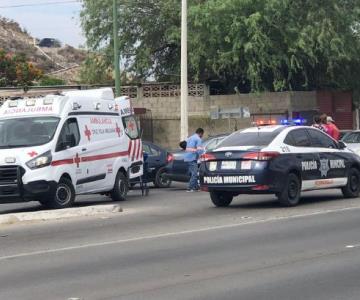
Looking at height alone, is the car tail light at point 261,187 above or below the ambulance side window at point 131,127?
below

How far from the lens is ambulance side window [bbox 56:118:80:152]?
16.5 m

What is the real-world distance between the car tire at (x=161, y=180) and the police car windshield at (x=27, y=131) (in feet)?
21.6

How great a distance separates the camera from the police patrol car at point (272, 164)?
599 inches

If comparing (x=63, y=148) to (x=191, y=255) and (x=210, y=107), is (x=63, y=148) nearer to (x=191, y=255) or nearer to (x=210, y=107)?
(x=191, y=255)

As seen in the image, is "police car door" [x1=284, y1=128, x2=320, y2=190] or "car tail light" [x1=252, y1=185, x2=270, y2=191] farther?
"police car door" [x1=284, y1=128, x2=320, y2=190]

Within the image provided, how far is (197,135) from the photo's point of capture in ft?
68.9

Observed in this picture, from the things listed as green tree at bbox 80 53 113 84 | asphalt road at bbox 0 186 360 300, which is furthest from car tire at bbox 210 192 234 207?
green tree at bbox 80 53 113 84

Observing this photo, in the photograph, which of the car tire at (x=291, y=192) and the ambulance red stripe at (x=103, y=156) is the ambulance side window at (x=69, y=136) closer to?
the ambulance red stripe at (x=103, y=156)

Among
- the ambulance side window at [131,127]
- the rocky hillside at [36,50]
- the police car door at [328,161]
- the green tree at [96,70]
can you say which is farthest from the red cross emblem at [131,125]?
the rocky hillside at [36,50]

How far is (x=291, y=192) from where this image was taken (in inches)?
617

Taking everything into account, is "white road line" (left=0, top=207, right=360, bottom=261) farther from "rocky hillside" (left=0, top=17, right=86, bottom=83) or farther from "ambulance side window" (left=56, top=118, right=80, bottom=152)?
"rocky hillside" (left=0, top=17, right=86, bottom=83)

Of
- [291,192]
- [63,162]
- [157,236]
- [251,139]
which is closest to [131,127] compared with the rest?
[63,162]

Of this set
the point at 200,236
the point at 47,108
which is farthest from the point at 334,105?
the point at 200,236

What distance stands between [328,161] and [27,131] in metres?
6.30
